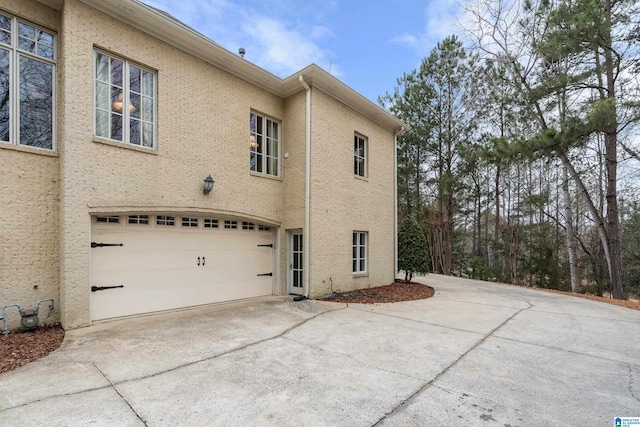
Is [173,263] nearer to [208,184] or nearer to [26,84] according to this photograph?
[208,184]

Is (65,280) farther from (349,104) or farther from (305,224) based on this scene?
(349,104)

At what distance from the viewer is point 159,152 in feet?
20.9

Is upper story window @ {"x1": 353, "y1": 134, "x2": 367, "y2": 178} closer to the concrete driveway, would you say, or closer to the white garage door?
the white garage door

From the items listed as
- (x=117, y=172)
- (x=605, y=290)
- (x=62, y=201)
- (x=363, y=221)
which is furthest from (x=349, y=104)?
(x=605, y=290)

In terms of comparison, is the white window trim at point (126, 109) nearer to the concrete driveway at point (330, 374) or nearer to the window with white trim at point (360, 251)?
the concrete driveway at point (330, 374)

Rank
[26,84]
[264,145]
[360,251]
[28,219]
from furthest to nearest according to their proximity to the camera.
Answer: [360,251] < [264,145] < [26,84] < [28,219]

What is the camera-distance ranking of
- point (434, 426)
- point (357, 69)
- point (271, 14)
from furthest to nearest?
point (357, 69), point (271, 14), point (434, 426)

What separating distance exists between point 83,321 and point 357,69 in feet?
50.4

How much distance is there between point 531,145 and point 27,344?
42.0 ft

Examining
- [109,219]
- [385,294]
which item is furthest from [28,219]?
[385,294]

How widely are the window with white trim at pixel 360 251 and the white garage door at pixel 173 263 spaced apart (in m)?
2.60

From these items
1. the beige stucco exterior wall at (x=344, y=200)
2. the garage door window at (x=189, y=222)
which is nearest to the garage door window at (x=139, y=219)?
the garage door window at (x=189, y=222)

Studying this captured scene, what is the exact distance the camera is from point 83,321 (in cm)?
540

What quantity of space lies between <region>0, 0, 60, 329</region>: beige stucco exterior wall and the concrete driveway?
1104 mm
